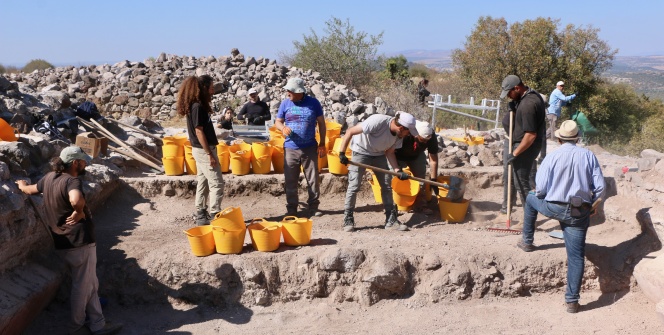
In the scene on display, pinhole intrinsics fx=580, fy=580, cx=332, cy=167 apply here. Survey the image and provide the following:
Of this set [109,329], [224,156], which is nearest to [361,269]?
[109,329]

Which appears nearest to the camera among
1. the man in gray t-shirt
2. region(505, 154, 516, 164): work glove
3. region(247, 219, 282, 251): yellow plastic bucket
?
region(247, 219, 282, 251): yellow plastic bucket

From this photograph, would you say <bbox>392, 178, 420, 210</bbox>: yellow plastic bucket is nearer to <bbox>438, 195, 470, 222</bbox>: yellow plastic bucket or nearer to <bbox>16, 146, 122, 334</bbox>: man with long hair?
<bbox>438, 195, 470, 222</bbox>: yellow plastic bucket

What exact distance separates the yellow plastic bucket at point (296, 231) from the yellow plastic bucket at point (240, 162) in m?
1.97

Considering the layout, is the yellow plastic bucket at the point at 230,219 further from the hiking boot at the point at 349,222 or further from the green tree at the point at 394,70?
the green tree at the point at 394,70

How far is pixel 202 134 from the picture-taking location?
5438 millimetres

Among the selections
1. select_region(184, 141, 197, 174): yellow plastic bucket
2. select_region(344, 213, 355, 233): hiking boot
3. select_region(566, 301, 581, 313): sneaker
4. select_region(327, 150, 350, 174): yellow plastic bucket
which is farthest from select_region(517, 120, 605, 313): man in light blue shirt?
select_region(184, 141, 197, 174): yellow plastic bucket

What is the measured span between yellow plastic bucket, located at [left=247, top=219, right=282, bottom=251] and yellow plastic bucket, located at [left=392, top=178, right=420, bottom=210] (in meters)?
1.66

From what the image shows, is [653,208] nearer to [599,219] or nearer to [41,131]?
[599,219]

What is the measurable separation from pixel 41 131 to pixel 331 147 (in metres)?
3.74

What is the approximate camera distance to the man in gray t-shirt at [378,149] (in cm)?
549

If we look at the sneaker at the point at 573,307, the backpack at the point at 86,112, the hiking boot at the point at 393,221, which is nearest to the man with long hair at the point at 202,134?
the hiking boot at the point at 393,221

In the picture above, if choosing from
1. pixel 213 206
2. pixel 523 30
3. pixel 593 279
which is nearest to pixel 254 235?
pixel 213 206

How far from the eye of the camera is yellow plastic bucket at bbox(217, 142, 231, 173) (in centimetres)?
723

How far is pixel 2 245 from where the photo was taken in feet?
14.6
